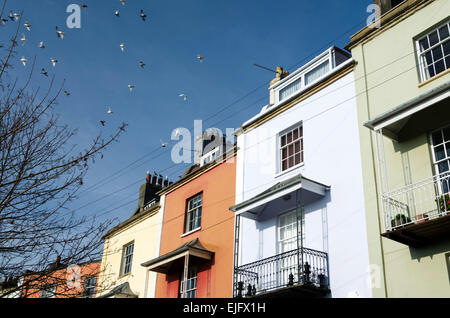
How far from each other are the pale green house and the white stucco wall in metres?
0.42

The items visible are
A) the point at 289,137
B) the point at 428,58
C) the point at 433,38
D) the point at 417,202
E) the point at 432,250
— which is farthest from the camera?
the point at 289,137

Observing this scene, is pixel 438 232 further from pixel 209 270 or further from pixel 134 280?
pixel 134 280

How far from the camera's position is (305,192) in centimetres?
1427

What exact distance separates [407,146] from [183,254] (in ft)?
28.5

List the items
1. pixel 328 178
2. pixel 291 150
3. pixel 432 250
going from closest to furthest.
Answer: pixel 432 250 → pixel 328 178 → pixel 291 150

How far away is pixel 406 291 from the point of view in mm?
10969

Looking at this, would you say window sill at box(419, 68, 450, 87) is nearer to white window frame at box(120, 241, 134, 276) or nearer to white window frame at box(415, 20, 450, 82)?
white window frame at box(415, 20, 450, 82)

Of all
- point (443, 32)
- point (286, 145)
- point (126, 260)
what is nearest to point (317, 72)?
point (286, 145)

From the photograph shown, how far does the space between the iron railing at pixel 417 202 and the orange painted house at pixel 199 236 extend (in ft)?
21.7

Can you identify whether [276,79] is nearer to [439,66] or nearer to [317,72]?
[317,72]

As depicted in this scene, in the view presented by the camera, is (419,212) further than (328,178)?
No

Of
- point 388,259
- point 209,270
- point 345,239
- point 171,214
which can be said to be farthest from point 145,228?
point 388,259

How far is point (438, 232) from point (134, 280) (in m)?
14.5

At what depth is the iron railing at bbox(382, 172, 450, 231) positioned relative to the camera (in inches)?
423
